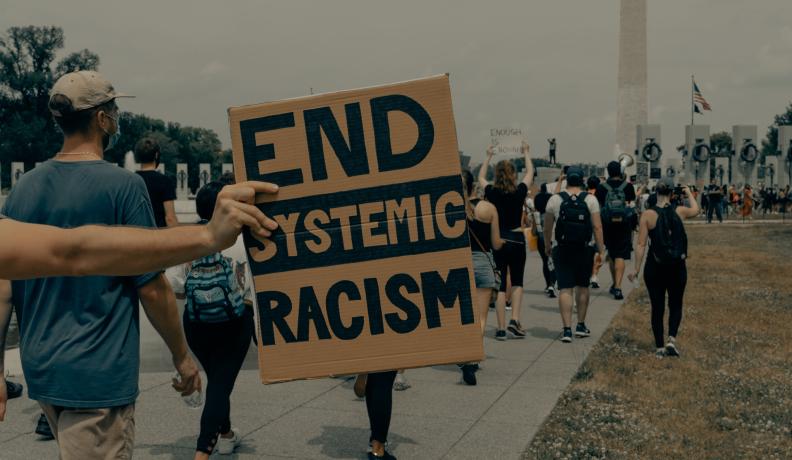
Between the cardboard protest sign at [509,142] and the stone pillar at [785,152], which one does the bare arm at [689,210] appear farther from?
the stone pillar at [785,152]

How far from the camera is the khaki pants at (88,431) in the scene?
2.93 meters

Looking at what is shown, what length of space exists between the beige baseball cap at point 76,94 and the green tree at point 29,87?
311ft

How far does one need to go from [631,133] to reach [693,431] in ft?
150

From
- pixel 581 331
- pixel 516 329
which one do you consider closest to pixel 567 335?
pixel 581 331

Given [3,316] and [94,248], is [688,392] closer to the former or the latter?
[3,316]

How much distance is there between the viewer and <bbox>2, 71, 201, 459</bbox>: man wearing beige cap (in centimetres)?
292

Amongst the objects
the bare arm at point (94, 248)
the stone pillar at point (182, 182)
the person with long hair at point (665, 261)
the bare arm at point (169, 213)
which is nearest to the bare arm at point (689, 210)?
the person with long hair at point (665, 261)

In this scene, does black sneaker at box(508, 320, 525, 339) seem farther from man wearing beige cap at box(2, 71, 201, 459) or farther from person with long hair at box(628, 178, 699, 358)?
man wearing beige cap at box(2, 71, 201, 459)

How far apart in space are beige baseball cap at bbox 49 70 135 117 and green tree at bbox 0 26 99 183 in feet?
311

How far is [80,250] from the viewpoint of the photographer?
1.79 meters

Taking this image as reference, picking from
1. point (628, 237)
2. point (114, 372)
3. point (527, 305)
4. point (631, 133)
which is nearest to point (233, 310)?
point (114, 372)

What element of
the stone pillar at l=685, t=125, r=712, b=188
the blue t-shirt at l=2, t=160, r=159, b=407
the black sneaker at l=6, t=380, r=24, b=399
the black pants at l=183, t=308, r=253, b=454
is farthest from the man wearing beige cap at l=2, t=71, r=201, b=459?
the stone pillar at l=685, t=125, r=712, b=188

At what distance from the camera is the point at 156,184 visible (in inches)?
254

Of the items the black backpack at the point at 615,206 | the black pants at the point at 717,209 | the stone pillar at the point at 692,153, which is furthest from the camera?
the stone pillar at the point at 692,153
